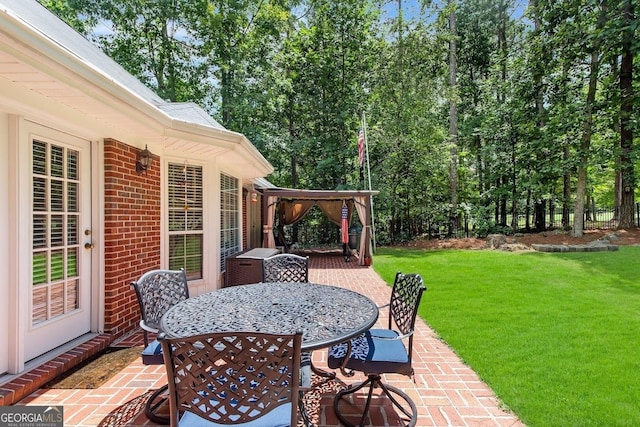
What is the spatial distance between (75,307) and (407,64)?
1400cm

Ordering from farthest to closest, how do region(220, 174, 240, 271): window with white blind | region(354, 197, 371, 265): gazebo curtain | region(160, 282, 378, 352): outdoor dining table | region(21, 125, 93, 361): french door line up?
region(354, 197, 371, 265): gazebo curtain < region(220, 174, 240, 271): window with white blind < region(21, 125, 93, 361): french door < region(160, 282, 378, 352): outdoor dining table

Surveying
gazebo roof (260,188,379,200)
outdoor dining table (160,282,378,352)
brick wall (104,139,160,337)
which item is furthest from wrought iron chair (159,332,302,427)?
gazebo roof (260,188,379,200)

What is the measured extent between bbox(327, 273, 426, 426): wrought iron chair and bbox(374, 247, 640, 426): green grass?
870 millimetres

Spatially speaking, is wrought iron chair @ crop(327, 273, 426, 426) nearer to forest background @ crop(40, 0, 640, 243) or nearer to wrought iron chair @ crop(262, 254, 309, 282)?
wrought iron chair @ crop(262, 254, 309, 282)

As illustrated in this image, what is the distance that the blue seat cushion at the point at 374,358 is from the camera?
2.16m

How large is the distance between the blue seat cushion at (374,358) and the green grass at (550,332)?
930mm

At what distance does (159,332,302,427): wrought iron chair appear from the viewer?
142 centimetres

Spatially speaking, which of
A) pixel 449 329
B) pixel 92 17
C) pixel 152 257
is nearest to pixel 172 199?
pixel 152 257

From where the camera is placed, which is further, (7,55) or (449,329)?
(449,329)

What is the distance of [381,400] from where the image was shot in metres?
2.53

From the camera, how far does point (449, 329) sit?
398 cm

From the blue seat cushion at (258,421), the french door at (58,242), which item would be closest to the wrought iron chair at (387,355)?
the blue seat cushion at (258,421)

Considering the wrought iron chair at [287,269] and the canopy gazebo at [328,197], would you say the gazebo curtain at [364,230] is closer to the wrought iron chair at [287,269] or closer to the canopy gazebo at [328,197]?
the canopy gazebo at [328,197]

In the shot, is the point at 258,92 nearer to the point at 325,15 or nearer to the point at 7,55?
the point at 325,15
